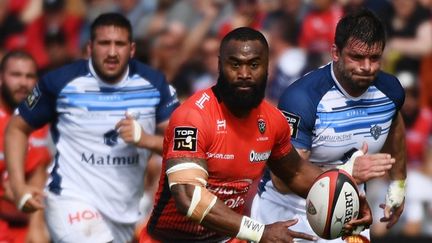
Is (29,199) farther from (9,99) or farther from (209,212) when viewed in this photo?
(209,212)

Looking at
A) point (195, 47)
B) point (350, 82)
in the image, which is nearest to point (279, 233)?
point (350, 82)

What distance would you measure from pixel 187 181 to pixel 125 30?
108 inches

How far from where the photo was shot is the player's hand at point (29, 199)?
378 inches

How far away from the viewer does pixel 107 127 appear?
9852 mm

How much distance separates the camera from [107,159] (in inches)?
390

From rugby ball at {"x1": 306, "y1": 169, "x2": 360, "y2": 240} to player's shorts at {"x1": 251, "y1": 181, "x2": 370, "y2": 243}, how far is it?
1032 millimetres

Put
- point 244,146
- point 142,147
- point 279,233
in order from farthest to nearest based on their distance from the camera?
point 142,147
point 244,146
point 279,233

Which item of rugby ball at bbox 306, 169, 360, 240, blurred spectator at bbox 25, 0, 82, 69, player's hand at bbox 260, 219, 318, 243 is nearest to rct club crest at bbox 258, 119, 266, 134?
rugby ball at bbox 306, 169, 360, 240

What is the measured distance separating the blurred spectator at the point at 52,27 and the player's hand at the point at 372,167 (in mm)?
7929

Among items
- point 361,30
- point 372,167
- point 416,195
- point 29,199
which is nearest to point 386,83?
point 361,30

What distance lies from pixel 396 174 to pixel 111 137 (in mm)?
2300

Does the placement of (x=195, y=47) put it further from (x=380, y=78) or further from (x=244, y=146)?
(x=244, y=146)

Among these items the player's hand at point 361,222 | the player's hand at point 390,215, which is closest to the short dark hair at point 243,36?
the player's hand at point 361,222

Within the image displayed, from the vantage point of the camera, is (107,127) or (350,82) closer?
(350,82)
